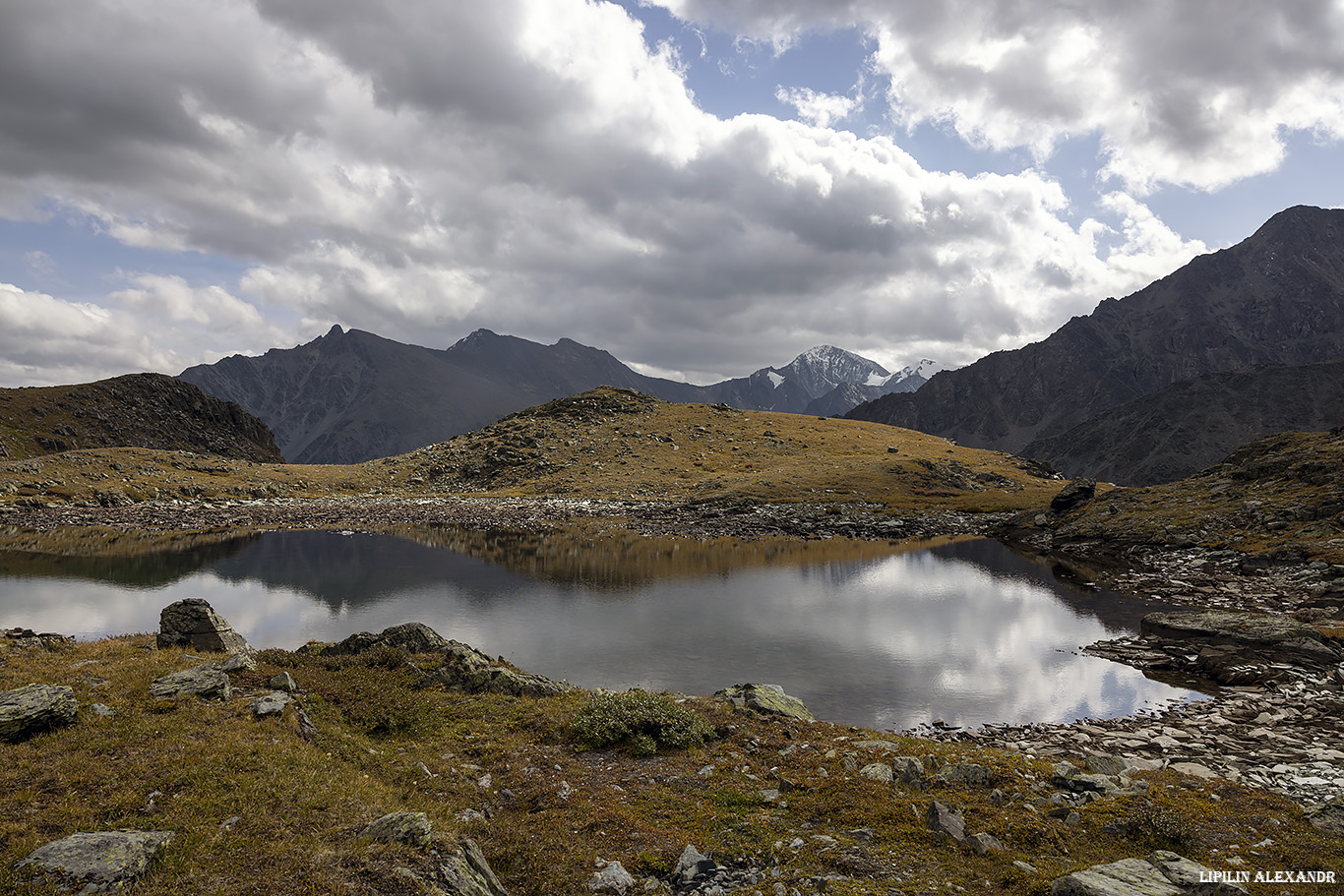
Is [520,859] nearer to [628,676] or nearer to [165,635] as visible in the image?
[628,676]

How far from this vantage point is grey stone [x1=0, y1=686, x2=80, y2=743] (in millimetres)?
13354

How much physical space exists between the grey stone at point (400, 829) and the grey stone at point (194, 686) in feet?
30.0

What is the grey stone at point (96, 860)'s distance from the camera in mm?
8672

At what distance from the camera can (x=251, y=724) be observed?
15133mm

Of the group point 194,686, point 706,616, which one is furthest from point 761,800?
point 706,616

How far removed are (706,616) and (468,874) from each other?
98.0 ft

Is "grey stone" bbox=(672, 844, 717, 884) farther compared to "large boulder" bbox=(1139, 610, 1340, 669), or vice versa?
"large boulder" bbox=(1139, 610, 1340, 669)

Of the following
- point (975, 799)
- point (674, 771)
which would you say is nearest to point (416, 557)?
point (674, 771)

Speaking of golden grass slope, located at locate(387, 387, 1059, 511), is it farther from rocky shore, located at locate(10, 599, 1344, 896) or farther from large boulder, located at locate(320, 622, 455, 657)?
rocky shore, located at locate(10, 599, 1344, 896)

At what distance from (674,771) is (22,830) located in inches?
494

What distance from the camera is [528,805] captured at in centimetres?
1410

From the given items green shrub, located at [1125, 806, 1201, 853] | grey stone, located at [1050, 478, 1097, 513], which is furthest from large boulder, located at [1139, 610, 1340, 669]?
grey stone, located at [1050, 478, 1097, 513]

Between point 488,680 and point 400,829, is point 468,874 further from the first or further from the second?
point 488,680

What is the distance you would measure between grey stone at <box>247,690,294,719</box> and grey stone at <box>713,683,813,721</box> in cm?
1352
